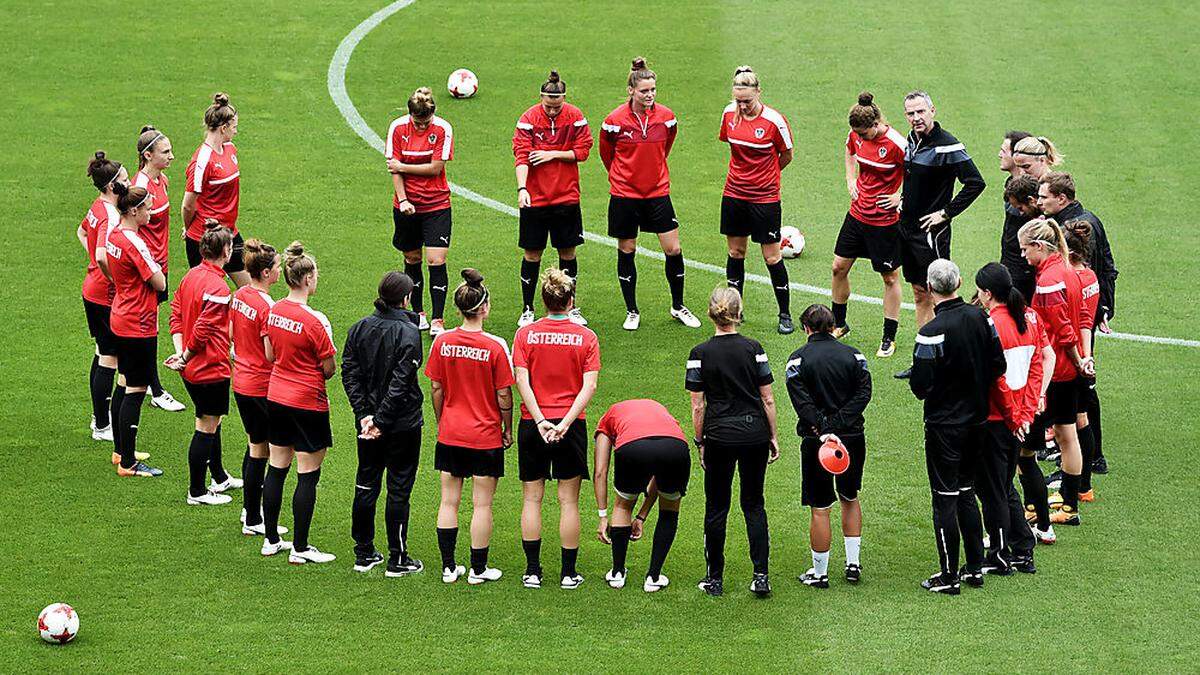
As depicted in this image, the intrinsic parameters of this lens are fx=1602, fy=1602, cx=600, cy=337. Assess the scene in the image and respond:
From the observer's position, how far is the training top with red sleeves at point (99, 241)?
42.1ft

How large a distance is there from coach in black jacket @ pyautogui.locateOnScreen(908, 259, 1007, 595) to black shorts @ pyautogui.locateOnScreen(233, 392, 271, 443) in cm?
450

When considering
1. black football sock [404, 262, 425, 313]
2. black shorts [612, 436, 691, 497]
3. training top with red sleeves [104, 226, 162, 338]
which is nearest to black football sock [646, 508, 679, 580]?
black shorts [612, 436, 691, 497]

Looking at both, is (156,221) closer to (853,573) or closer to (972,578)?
(853,573)

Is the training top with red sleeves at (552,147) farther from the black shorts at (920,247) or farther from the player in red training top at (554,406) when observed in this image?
the player in red training top at (554,406)

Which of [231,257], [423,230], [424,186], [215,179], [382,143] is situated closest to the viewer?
[231,257]

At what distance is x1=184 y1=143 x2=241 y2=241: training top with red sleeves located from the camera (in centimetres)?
1421

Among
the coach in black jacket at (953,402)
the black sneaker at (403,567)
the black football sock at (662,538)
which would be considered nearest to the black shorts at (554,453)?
the black football sock at (662,538)

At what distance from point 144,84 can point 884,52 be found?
1023cm

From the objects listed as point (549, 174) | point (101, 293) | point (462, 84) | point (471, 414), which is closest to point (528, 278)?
point (549, 174)

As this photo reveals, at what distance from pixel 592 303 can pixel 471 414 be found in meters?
5.74

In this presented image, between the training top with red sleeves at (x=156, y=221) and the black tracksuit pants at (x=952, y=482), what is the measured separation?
6.48 meters

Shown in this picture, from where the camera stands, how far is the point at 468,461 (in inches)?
424

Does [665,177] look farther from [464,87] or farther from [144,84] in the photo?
[144,84]

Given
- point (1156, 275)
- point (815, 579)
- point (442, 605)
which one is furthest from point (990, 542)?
point (1156, 275)
